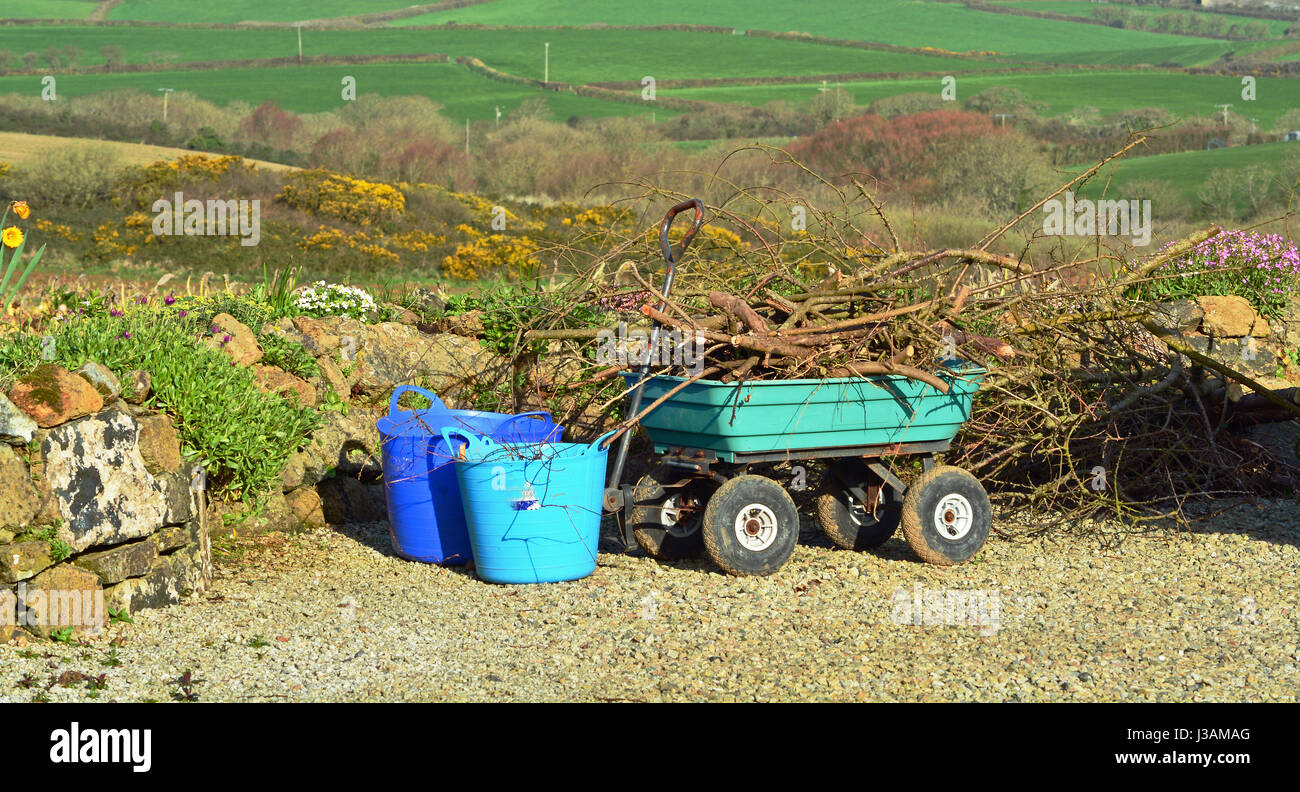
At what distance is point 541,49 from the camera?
5869cm

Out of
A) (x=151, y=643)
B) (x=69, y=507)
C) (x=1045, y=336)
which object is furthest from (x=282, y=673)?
(x=1045, y=336)

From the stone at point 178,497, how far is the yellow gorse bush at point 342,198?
1494cm

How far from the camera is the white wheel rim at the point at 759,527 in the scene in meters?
4.82

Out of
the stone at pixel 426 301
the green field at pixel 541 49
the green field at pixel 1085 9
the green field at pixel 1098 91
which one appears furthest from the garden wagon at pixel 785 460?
the green field at pixel 1085 9

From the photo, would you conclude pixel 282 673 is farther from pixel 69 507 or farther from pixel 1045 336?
pixel 1045 336

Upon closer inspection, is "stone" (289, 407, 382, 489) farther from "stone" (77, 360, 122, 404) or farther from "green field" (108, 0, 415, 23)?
"green field" (108, 0, 415, 23)

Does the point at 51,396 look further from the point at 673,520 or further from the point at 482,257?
the point at 482,257

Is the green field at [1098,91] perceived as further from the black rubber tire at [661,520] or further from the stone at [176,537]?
the stone at [176,537]

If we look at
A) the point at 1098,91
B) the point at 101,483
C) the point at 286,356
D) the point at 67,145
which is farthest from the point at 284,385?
the point at 1098,91

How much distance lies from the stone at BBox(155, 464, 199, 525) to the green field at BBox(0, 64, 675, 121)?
3926 cm

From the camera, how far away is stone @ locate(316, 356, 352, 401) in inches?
233

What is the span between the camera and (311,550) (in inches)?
206

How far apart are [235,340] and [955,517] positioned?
3.38 metres

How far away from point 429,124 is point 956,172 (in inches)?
671
